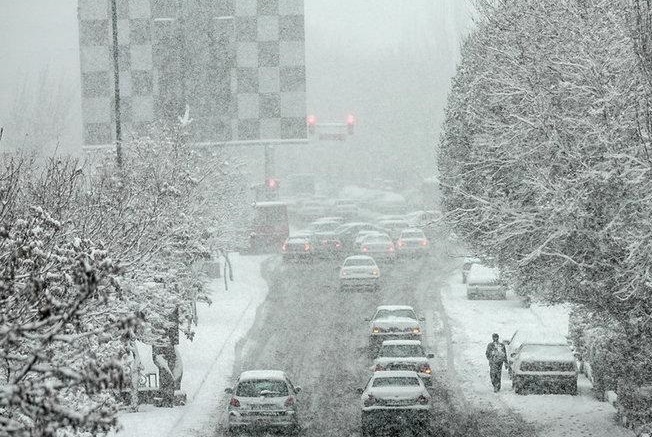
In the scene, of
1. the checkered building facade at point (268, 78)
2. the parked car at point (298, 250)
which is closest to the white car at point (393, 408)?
the checkered building facade at point (268, 78)

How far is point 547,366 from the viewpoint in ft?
77.8

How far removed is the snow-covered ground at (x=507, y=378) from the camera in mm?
20969

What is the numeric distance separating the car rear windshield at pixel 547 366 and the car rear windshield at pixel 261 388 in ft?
20.1

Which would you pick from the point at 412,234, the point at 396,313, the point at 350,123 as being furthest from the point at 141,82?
the point at 412,234

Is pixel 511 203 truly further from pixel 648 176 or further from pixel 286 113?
pixel 286 113

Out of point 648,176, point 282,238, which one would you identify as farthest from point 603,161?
point 282,238

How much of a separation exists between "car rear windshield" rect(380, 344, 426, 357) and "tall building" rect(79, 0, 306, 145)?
1187cm

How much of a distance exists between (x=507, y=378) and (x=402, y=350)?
344cm

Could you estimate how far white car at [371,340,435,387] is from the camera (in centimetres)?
2394

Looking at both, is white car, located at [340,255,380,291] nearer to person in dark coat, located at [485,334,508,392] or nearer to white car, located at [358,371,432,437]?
person in dark coat, located at [485,334,508,392]

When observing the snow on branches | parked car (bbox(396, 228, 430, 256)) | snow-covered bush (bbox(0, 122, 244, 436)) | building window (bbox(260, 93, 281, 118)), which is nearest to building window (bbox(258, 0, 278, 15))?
building window (bbox(260, 93, 281, 118))

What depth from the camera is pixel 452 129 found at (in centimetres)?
2697

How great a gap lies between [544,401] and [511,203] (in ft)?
15.5

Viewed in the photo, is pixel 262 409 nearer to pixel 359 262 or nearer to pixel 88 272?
pixel 88 272
